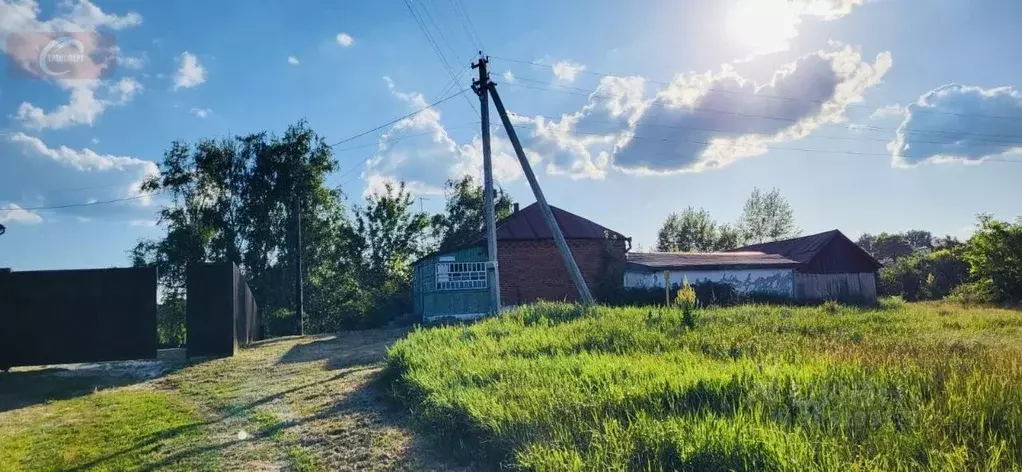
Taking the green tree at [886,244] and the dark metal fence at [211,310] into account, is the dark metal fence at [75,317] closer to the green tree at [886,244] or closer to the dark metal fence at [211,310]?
the dark metal fence at [211,310]

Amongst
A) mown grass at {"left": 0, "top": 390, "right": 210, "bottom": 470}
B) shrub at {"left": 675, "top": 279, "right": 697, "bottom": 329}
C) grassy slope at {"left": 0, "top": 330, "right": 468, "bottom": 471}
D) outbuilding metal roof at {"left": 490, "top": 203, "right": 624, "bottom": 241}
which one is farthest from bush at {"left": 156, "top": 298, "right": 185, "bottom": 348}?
shrub at {"left": 675, "top": 279, "right": 697, "bottom": 329}

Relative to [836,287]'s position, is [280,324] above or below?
below

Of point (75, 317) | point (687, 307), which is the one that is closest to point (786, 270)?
point (687, 307)

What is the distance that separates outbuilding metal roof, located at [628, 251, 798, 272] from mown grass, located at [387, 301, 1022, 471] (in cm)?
1653

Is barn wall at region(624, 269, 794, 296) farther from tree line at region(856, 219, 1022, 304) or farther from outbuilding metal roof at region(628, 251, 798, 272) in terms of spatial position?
tree line at region(856, 219, 1022, 304)

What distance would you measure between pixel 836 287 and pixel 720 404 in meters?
27.0

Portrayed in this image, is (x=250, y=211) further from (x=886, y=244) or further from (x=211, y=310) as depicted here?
(x=886, y=244)

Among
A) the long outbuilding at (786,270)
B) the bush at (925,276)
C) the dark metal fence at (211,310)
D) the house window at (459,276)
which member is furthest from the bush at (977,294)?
the dark metal fence at (211,310)

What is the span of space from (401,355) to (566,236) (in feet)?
53.6

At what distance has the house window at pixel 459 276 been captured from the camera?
22969mm

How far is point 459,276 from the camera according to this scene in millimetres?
23109

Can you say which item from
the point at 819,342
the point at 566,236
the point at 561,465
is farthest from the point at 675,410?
the point at 566,236

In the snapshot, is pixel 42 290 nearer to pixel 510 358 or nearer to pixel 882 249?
pixel 510 358

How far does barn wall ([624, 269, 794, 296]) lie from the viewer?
2420cm
